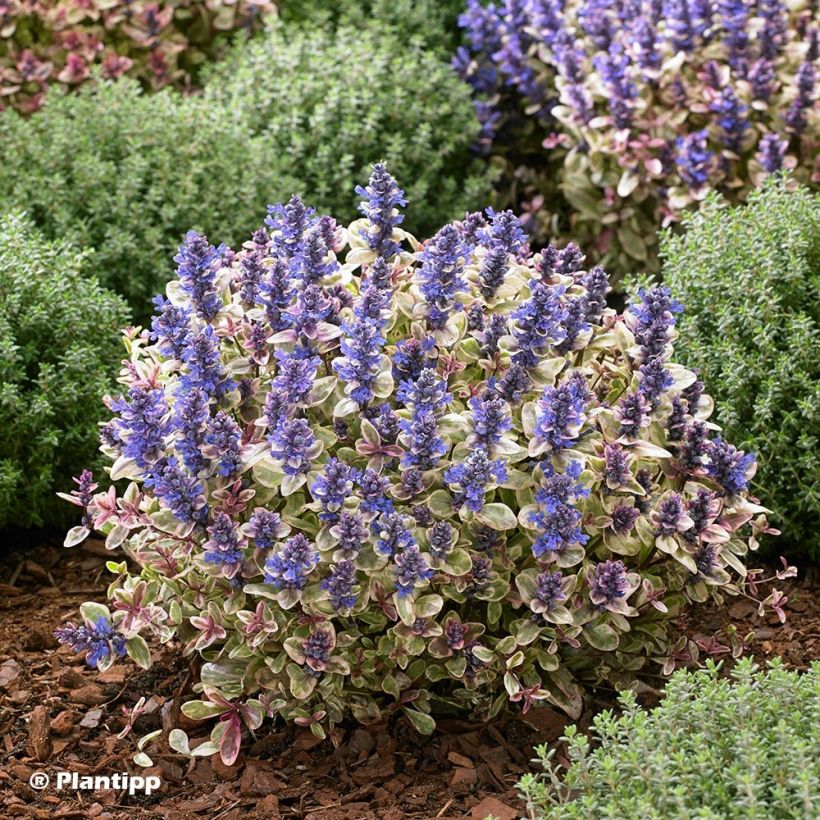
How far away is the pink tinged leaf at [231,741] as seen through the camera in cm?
290

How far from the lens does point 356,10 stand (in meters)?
6.44

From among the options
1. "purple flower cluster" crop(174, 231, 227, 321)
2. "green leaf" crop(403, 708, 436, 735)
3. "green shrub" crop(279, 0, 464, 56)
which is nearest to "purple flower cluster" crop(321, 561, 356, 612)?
"green leaf" crop(403, 708, 436, 735)

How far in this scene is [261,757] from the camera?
10.1 feet

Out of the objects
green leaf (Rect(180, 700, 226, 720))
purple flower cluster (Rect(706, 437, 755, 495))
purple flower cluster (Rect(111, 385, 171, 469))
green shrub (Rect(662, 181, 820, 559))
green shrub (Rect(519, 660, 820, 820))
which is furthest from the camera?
green shrub (Rect(662, 181, 820, 559))

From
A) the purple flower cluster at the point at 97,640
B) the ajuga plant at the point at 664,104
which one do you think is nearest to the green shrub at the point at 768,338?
the ajuga plant at the point at 664,104

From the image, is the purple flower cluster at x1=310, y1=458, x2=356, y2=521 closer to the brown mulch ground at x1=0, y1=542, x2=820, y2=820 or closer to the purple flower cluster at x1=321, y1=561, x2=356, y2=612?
the purple flower cluster at x1=321, y1=561, x2=356, y2=612

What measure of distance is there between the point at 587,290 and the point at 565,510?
27.1 inches

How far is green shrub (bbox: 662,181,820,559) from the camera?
11.8ft

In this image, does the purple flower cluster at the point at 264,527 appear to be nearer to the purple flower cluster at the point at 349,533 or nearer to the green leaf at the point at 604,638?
the purple flower cluster at the point at 349,533

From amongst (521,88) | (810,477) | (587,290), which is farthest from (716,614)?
(521,88)

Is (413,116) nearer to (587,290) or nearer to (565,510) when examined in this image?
(587,290)

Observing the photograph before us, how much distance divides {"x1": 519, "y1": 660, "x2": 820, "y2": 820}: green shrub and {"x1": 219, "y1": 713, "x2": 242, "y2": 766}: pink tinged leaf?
762 millimetres

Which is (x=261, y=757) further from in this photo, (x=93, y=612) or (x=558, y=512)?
(x=558, y=512)

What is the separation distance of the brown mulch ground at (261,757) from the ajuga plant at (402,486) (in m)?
0.11
